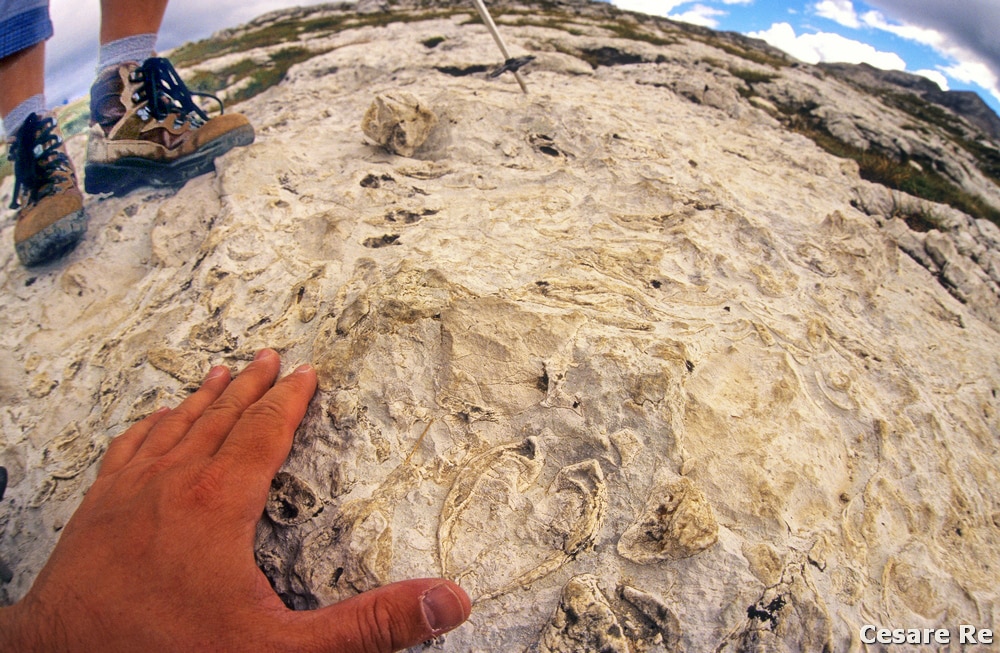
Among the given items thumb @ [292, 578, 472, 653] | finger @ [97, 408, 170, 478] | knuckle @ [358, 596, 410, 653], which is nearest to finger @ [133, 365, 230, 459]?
finger @ [97, 408, 170, 478]

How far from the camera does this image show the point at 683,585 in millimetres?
2037

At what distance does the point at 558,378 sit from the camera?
250cm

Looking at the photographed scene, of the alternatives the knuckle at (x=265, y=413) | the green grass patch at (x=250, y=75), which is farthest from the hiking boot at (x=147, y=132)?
the green grass patch at (x=250, y=75)

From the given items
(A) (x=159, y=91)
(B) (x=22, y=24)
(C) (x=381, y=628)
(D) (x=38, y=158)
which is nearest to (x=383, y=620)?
(C) (x=381, y=628)

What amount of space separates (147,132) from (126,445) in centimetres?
300

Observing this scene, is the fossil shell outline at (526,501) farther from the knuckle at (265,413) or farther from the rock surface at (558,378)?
the knuckle at (265,413)

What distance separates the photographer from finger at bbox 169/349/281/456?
2117 mm

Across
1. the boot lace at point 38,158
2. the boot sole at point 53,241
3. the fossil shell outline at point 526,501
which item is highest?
the fossil shell outline at point 526,501

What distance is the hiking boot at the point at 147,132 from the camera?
4020 mm

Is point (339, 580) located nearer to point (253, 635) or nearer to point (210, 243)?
point (253, 635)

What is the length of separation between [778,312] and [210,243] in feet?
13.1

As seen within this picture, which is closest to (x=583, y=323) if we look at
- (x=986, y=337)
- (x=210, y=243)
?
(x=210, y=243)

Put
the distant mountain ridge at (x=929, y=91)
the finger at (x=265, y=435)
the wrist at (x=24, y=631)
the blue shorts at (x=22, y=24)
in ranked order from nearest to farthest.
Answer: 1. the wrist at (x=24, y=631)
2. the finger at (x=265, y=435)
3. the blue shorts at (x=22, y=24)
4. the distant mountain ridge at (x=929, y=91)

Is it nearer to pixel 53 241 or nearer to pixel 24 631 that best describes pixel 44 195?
pixel 53 241
